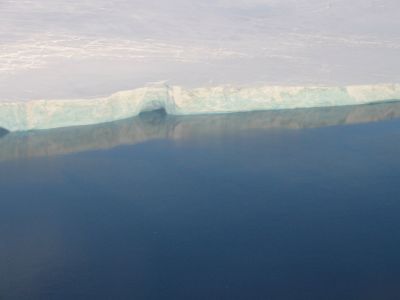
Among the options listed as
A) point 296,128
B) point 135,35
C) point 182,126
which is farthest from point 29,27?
point 296,128

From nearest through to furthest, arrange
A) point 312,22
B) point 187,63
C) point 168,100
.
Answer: point 168,100 < point 187,63 < point 312,22

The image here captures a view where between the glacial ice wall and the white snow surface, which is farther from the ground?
the white snow surface

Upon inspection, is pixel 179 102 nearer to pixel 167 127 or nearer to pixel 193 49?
pixel 167 127

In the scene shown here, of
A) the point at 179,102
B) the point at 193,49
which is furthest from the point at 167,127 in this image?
the point at 193,49

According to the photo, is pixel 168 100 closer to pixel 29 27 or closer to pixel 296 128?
pixel 296 128

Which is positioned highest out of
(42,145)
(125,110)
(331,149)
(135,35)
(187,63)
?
(135,35)
